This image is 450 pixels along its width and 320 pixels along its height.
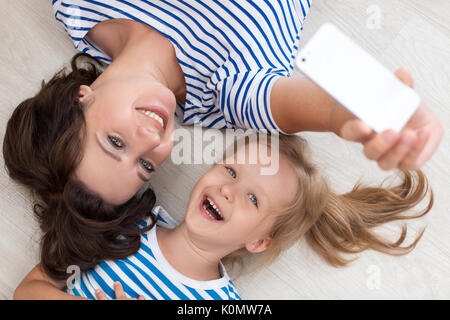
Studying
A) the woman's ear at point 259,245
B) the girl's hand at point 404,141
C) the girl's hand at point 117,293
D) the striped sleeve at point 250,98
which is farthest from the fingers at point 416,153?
the girl's hand at point 117,293

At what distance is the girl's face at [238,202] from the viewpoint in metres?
0.89

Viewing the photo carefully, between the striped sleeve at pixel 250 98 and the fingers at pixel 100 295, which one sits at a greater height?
the striped sleeve at pixel 250 98

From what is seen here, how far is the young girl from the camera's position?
0.90 m

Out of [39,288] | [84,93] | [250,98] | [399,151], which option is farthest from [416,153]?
[39,288]

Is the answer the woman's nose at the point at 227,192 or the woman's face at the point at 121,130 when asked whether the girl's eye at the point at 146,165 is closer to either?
the woman's face at the point at 121,130

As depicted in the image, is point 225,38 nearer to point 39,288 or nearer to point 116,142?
point 116,142

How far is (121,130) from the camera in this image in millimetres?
790

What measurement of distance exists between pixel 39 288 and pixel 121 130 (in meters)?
0.41

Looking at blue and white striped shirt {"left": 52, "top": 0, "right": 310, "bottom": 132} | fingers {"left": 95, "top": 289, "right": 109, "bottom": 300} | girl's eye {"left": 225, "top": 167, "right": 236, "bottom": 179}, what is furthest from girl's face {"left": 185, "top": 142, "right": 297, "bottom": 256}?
fingers {"left": 95, "top": 289, "right": 109, "bottom": 300}

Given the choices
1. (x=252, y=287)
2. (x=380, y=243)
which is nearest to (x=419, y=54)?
(x=380, y=243)

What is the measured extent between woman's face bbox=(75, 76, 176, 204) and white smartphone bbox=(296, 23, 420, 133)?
0.32m

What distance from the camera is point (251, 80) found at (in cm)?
89

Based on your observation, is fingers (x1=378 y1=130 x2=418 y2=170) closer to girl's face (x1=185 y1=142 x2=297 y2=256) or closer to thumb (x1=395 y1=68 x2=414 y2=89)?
thumb (x1=395 y1=68 x2=414 y2=89)
